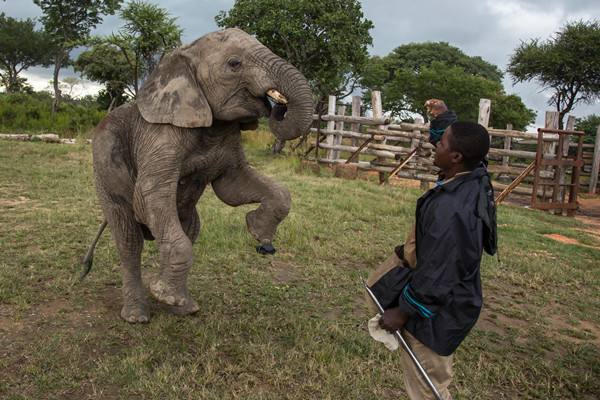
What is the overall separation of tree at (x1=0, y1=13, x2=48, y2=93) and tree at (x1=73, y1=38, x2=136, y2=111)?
27.8 ft

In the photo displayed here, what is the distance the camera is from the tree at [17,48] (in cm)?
3516

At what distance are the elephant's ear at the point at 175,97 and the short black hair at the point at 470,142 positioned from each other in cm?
171

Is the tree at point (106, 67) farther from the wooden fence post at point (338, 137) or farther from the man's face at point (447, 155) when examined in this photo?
the man's face at point (447, 155)

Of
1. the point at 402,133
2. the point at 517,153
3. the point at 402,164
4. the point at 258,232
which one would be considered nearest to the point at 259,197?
the point at 258,232

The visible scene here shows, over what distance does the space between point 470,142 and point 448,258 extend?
0.56 m

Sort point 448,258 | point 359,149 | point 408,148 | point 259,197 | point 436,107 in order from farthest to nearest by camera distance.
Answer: point 359,149, point 408,148, point 436,107, point 259,197, point 448,258

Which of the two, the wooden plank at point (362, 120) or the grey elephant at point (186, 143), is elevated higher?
the wooden plank at point (362, 120)

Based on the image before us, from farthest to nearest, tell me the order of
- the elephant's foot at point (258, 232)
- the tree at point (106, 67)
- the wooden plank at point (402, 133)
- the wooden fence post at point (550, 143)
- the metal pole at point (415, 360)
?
the tree at point (106, 67)
the wooden plank at point (402, 133)
the wooden fence post at point (550, 143)
the elephant's foot at point (258, 232)
the metal pole at point (415, 360)

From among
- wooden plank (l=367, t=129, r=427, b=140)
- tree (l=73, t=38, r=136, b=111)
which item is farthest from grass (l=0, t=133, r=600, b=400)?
tree (l=73, t=38, r=136, b=111)

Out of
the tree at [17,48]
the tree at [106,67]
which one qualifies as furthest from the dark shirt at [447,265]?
the tree at [17,48]

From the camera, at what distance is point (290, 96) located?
3283mm

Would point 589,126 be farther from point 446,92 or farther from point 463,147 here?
point 463,147

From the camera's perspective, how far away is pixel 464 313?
7.70ft

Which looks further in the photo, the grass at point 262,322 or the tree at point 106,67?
the tree at point 106,67
